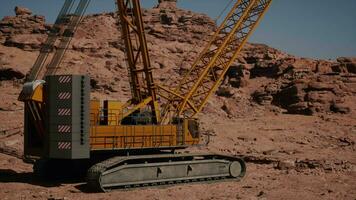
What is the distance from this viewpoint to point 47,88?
479 inches

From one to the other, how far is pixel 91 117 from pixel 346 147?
15.8 meters

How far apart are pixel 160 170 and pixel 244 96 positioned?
82.3 ft

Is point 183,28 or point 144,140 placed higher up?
point 183,28

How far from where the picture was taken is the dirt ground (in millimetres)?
11656

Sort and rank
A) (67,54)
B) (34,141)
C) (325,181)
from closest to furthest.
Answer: (34,141) < (325,181) < (67,54)

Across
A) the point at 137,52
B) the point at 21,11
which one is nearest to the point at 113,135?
the point at 137,52

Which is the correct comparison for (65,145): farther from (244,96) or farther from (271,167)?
(244,96)

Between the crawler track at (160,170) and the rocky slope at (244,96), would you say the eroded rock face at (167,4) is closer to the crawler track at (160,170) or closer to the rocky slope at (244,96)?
the rocky slope at (244,96)

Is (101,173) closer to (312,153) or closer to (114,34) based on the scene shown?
(312,153)

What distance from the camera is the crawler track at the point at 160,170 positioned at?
38.6 feet

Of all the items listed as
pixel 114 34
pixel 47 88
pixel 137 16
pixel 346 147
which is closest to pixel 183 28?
pixel 114 34

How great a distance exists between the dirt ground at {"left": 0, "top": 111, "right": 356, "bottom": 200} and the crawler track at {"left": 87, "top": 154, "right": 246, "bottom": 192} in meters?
0.32

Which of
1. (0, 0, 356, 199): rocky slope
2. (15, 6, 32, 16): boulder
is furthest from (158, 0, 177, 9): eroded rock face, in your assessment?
(15, 6, 32, 16): boulder

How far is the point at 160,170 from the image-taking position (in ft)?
42.5
